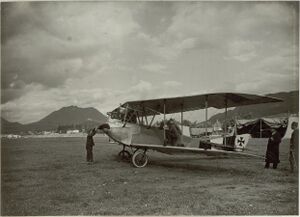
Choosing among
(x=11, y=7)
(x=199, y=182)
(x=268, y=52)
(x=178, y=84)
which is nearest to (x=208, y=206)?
(x=199, y=182)

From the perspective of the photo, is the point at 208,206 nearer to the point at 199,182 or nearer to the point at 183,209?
the point at 183,209

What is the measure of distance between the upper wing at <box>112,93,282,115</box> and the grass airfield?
4.86 ft

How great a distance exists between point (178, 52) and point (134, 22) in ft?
3.21

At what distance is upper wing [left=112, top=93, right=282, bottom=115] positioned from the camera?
6736 mm

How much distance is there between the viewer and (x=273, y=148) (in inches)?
281

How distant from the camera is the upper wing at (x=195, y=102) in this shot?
6736mm

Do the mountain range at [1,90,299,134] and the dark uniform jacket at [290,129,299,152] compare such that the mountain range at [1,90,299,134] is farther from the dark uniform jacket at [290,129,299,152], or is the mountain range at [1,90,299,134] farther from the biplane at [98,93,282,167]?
the biplane at [98,93,282,167]

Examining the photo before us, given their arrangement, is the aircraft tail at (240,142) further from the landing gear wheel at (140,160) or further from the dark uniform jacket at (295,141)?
the landing gear wheel at (140,160)

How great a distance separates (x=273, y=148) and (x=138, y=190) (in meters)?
3.34

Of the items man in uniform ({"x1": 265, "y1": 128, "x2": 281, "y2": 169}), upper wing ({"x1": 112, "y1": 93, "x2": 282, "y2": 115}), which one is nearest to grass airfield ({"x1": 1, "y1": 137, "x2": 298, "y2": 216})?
man in uniform ({"x1": 265, "y1": 128, "x2": 281, "y2": 169})

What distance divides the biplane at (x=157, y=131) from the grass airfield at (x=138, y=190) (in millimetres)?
605

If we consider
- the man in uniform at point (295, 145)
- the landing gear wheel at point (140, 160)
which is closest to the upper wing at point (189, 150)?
the landing gear wheel at point (140, 160)

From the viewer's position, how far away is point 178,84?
6.53m

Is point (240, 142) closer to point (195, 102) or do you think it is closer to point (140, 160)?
point (195, 102)
